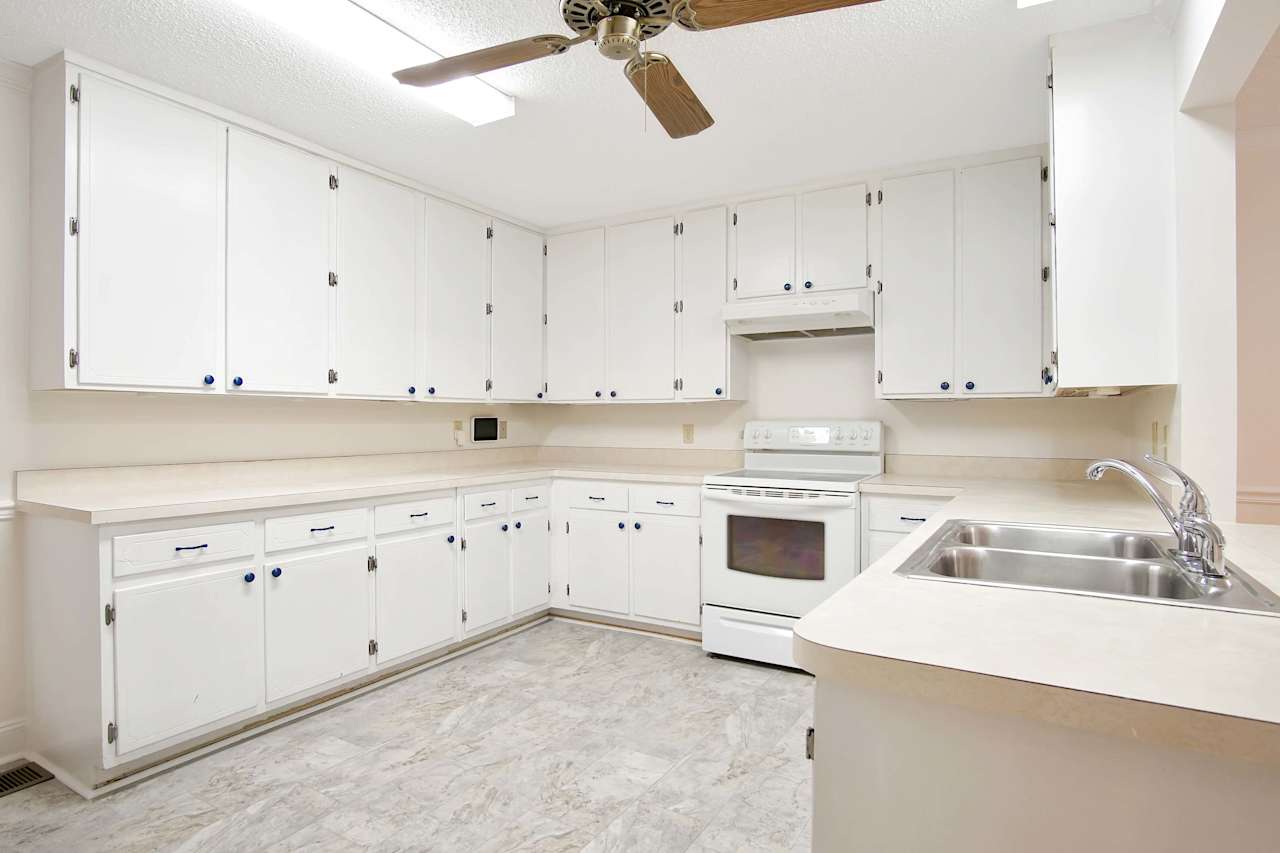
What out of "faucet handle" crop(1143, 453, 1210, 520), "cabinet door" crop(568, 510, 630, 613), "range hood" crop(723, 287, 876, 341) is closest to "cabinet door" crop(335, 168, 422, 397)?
"cabinet door" crop(568, 510, 630, 613)

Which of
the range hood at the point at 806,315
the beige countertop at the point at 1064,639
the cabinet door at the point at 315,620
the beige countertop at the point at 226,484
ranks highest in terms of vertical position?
the range hood at the point at 806,315

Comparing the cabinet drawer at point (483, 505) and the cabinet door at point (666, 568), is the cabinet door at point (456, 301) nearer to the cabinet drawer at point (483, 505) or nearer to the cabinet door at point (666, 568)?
the cabinet drawer at point (483, 505)

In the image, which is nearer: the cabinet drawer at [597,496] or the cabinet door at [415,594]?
the cabinet door at [415,594]

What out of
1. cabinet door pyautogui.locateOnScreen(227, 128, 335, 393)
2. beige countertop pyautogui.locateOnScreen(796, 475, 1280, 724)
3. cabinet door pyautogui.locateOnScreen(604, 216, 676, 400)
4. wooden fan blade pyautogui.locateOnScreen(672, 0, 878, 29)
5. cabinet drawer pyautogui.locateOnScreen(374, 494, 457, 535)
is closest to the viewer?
beige countertop pyautogui.locateOnScreen(796, 475, 1280, 724)

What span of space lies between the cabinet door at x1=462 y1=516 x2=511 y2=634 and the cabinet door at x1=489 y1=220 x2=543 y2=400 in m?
0.84

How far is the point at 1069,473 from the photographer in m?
3.27

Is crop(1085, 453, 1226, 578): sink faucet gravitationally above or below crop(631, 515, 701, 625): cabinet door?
above

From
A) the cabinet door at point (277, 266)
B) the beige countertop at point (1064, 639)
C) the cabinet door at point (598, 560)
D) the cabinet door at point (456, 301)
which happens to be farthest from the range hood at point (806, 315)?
the beige countertop at point (1064, 639)

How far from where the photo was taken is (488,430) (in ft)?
Result: 14.4

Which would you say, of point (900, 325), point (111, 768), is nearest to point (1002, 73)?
point (900, 325)

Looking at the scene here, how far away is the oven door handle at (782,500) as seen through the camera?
3121mm

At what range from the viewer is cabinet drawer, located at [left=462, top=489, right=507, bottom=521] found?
3453 mm

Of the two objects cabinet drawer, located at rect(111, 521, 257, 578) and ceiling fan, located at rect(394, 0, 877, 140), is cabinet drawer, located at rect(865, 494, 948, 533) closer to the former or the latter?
ceiling fan, located at rect(394, 0, 877, 140)

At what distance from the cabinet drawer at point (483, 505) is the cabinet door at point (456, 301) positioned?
0.57 metres
